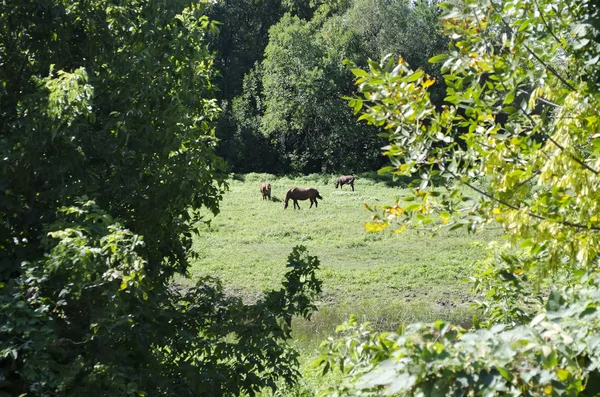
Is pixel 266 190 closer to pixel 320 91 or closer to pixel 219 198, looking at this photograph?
pixel 320 91

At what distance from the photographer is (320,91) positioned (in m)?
35.2

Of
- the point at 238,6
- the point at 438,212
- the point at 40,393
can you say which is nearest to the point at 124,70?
the point at 40,393

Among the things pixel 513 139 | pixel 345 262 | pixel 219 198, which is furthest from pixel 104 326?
pixel 345 262

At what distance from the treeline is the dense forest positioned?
1155 inches

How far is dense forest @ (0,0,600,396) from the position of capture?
2.04 m

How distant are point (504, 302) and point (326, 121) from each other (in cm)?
3195

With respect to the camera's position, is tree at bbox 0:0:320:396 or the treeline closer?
tree at bbox 0:0:320:396

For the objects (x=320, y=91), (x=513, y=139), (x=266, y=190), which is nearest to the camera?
(x=513, y=139)

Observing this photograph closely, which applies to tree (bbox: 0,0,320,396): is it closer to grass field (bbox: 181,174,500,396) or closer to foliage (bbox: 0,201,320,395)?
foliage (bbox: 0,201,320,395)

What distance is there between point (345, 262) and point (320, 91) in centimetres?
2056

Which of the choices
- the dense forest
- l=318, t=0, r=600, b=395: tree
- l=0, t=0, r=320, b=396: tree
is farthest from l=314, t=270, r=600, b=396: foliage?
l=0, t=0, r=320, b=396: tree

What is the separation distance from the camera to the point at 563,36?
3164 mm

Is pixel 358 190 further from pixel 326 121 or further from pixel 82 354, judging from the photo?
pixel 82 354

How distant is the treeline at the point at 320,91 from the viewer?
35.0 meters
